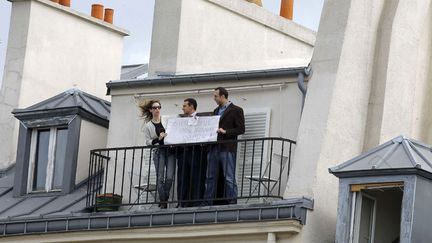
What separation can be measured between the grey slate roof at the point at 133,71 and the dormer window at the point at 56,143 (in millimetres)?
4814

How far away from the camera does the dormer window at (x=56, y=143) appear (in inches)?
1451

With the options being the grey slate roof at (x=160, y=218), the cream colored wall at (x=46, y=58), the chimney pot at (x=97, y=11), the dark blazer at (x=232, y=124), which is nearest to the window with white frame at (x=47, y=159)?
the grey slate roof at (x=160, y=218)

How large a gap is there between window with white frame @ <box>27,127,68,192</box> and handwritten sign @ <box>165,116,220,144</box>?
3144 millimetres

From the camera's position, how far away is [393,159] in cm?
3183

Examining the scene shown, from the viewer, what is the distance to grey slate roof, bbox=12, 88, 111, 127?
37031 millimetres

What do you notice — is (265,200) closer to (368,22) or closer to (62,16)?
(368,22)

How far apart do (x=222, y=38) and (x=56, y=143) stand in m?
3.67

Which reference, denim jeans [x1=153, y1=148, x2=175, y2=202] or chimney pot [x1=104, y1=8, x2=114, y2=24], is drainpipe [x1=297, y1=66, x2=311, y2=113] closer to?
denim jeans [x1=153, y1=148, x2=175, y2=202]

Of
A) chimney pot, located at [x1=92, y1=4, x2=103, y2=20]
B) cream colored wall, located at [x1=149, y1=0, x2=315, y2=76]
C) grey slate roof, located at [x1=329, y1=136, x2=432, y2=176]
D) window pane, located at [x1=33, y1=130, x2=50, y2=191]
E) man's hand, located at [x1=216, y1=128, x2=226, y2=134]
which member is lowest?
window pane, located at [x1=33, y1=130, x2=50, y2=191]

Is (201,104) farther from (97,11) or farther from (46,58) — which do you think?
(97,11)

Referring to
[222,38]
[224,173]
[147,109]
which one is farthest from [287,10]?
[224,173]

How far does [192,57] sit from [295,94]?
12.3 feet

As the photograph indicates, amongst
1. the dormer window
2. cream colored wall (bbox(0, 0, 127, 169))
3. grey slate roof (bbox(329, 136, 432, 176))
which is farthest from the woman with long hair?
cream colored wall (bbox(0, 0, 127, 169))

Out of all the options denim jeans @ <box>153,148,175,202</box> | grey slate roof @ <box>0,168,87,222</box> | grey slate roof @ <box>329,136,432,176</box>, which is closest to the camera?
grey slate roof @ <box>329,136,432,176</box>
